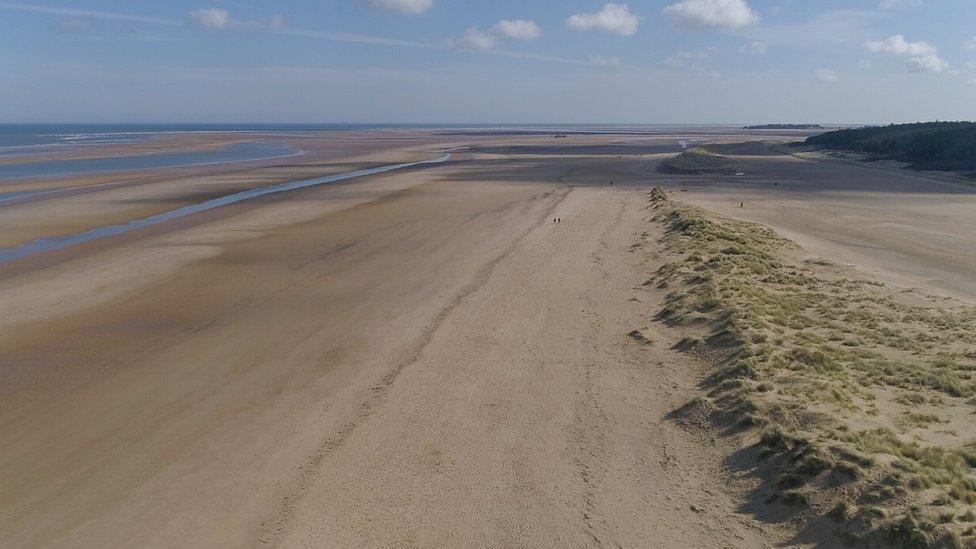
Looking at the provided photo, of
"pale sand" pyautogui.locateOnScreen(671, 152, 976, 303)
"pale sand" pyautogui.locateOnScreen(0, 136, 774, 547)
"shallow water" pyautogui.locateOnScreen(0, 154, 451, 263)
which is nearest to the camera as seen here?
"pale sand" pyautogui.locateOnScreen(0, 136, 774, 547)

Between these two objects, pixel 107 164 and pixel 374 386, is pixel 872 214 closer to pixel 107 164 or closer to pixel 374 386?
pixel 374 386

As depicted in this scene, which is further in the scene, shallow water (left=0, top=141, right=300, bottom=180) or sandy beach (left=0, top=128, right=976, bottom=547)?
shallow water (left=0, top=141, right=300, bottom=180)

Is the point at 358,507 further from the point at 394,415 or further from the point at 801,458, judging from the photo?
the point at 801,458

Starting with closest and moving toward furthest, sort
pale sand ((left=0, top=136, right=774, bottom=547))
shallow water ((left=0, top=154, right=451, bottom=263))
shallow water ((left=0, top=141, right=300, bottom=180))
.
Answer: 1. pale sand ((left=0, top=136, right=774, bottom=547))
2. shallow water ((left=0, top=154, right=451, bottom=263))
3. shallow water ((left=0, top=141, right=300, bottom=180))

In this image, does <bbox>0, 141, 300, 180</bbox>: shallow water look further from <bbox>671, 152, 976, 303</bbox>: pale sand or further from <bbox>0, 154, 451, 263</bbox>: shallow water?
<bbox>671, 152, 976, 303</bbox>: pale sand

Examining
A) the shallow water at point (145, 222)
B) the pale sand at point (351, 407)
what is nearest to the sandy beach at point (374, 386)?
the pale sand at point (351, 407)

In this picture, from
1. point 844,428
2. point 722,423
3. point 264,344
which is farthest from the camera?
point 264,344

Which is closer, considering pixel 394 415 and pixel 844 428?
pixel 844 428

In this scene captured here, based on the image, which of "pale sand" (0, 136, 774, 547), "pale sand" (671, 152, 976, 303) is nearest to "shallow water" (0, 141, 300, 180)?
"pale sand" (0, 136, 774, 547)

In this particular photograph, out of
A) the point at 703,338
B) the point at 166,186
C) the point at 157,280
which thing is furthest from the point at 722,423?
the point at 166,186
